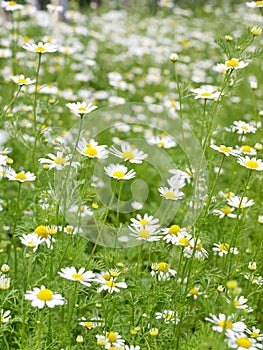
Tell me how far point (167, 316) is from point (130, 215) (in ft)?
4.01

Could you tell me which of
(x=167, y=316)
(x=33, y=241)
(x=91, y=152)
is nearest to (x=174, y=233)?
(x=167, y=316)

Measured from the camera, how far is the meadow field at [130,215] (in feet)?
5.90

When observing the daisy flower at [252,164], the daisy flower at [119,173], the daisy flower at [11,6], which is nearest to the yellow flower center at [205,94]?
the daisy flower at [252,164]

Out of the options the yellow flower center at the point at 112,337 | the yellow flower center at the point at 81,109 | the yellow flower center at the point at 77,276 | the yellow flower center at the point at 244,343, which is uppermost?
the yellow flower center at the point at 81,109

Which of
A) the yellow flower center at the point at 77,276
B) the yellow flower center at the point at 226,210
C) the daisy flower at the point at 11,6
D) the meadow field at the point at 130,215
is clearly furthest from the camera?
the daisy flower at the point at 11,6

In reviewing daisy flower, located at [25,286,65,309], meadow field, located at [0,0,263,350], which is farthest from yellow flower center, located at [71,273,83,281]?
daisy flower, located at [25,286,65,309]

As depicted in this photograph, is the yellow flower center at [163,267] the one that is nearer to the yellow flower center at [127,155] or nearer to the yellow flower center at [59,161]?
the yellow flower center at [127,155]

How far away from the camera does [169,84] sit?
4941 mm

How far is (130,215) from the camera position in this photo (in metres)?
3.08

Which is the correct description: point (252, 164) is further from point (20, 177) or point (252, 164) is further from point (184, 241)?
point (20, 177)

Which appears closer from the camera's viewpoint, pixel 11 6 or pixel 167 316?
pixel 167 316

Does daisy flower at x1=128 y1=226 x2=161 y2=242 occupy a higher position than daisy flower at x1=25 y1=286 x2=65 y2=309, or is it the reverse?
daisy flower at x1=25 y1=286 x2=65 y2=309

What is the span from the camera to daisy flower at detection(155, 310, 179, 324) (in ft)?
6.17

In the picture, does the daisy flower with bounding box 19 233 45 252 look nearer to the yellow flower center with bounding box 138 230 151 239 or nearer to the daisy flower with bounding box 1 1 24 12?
the yellow flower center with bounding box 138 230 151 239
